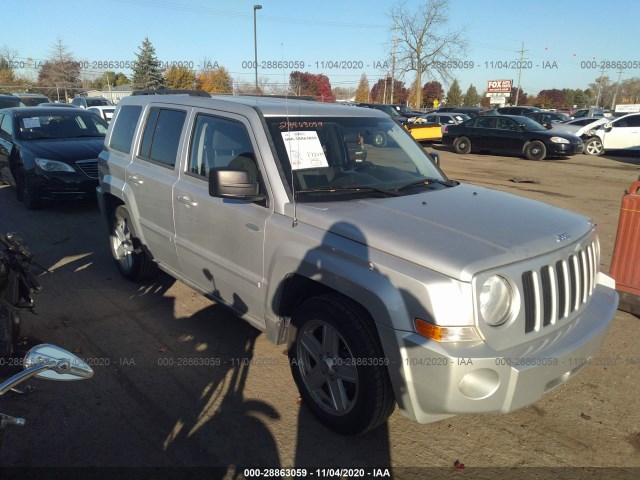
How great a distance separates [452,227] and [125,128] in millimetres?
3885

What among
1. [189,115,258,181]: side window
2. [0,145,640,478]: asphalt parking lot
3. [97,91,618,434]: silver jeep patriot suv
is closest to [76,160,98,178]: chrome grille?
[0,145,640,478]: asphalt parking lot

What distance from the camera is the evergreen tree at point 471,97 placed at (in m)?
76.8

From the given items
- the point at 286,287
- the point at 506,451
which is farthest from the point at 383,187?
the point at 506,451

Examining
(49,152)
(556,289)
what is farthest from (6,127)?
(556,289)

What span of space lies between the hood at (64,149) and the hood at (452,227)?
6.95 m

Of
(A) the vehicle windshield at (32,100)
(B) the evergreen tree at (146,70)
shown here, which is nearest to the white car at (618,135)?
(A) the vehicle windshield at (32,100)

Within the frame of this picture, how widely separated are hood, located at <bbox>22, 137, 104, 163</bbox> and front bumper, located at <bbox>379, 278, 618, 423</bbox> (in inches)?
307

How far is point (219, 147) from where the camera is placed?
377 cm

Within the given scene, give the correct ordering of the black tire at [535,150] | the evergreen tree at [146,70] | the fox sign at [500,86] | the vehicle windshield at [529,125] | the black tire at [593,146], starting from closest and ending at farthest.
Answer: the black tire at [535,150], the vehicle windshield at [529,125], the black tire at [593,146], the evergreen tree at [146,70], the fox sign at [500,86]

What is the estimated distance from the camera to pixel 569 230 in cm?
→ 296

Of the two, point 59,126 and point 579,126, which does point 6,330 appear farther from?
point 579,126

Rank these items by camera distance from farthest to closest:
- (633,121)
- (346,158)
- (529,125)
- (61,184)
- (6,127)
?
(633,121), (529,125), (6,127), (61,184), (346,158)

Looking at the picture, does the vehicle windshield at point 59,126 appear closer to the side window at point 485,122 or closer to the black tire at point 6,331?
the black tire at point 6,331

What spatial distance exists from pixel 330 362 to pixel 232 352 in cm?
130
